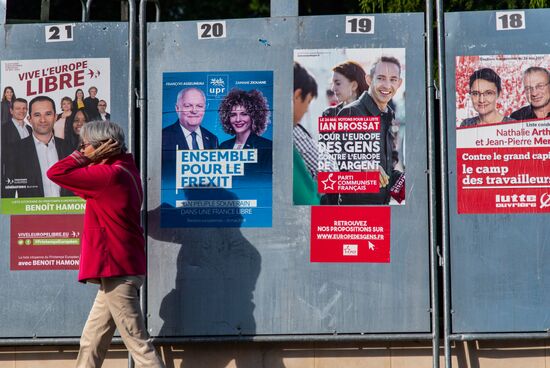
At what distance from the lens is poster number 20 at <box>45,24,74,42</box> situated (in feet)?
23.9

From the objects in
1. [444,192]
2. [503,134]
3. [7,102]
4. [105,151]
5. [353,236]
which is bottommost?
[353,236]

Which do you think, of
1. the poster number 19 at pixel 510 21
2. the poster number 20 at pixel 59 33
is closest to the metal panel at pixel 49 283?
the poster number 20 at pixel 59 33

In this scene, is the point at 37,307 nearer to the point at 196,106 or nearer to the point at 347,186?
the point at 196,106

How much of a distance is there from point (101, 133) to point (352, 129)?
1.83 m

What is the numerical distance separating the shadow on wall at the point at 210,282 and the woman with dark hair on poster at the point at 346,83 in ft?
3.45

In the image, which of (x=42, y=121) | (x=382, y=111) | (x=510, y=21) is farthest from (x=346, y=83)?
(x=42, y=121)

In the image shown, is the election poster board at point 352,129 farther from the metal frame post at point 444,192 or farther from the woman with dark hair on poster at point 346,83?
the metal frame post at point 444,192

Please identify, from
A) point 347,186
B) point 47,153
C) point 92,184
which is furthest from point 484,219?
point 47,153

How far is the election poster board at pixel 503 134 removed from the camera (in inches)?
277

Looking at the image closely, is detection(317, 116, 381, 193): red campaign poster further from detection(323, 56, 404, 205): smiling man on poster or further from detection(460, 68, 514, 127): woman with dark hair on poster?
detection(460, 68, 514, 127): woman with dark hair on poster

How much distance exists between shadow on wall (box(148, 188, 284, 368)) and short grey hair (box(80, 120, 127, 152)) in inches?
28.6

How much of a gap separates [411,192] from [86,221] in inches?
92.2

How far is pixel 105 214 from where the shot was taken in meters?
6.66

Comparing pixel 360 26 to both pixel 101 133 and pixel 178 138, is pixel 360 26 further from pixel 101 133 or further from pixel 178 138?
pixel 101 133
